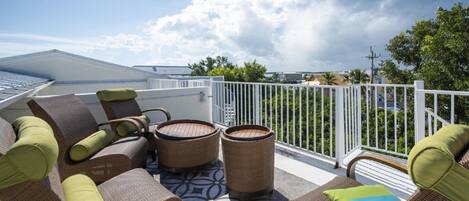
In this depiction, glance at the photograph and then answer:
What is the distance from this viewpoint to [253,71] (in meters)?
18.0

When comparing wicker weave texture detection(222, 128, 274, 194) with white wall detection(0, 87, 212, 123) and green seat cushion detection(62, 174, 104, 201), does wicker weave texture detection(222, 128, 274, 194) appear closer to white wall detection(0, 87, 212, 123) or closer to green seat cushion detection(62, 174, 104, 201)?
green seat cushion detection(62, 174, 104, 201)

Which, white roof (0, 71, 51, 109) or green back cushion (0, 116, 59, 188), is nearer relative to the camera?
green back cushion (0, 116, 59, 188)

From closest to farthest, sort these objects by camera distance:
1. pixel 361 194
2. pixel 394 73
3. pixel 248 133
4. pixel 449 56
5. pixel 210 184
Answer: pixel 361 194, pixel 248 133, pixel 210 184, pixel 449 56, pixel 394 73

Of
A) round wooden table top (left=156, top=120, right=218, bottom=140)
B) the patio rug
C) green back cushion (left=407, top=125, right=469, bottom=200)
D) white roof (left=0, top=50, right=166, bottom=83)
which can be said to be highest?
white roof (left=0, top=50, right=166, bottom=83)

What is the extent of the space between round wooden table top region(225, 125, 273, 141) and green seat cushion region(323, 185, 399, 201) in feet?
3.63

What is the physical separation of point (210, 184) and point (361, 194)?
1.96 m

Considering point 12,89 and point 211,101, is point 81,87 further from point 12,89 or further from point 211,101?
point 12,89

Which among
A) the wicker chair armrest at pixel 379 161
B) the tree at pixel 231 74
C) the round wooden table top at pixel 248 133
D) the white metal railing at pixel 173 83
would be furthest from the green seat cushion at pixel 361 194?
the tree at pixel 231 74

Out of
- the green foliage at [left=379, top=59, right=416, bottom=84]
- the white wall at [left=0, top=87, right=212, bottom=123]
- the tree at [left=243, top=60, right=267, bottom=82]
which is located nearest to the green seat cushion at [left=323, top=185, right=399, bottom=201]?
the white wall at [left=0, top=87, right=212, bottom=123]

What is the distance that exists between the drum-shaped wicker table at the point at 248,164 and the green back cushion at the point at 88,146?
1.47 metres

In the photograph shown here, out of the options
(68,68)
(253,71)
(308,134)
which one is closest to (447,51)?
(253,71)

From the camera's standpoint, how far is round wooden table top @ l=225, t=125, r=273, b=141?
2.85 meters

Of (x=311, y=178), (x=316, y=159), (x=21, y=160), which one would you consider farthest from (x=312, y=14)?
(x=21, y=160)

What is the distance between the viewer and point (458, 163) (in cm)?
128
